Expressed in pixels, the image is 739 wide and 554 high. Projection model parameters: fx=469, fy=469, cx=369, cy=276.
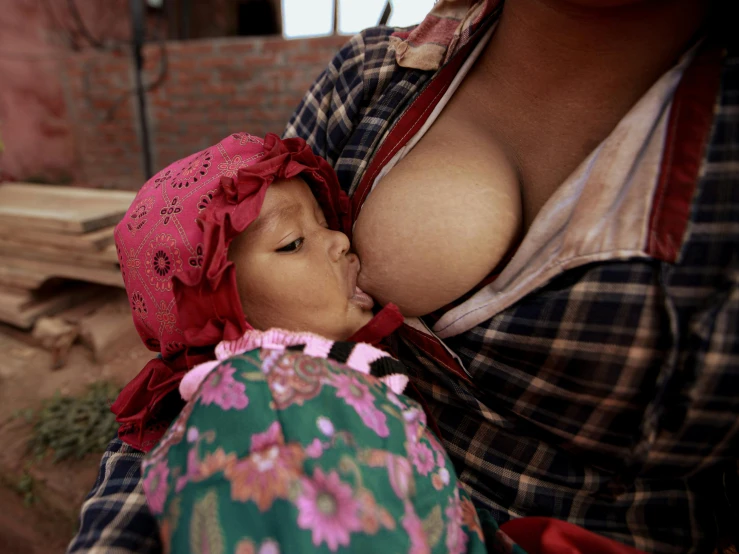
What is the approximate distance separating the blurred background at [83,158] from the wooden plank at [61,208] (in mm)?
10

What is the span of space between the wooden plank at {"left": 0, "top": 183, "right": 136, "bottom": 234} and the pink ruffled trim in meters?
1.85

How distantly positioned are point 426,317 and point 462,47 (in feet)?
1.92

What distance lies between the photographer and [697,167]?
2.21 feet

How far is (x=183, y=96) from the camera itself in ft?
13.8

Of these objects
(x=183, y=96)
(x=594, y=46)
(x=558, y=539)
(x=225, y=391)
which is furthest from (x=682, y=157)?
(x=183, y=96)

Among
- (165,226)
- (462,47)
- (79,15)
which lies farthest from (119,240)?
(79,15)

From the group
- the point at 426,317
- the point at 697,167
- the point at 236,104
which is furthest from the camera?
the point at 236,104

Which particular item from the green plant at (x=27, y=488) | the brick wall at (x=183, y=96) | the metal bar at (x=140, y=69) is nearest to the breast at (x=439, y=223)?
the green plant at (x=27, y=488)

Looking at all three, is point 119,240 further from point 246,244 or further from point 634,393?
point 634,393

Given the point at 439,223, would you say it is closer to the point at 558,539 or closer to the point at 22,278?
the point at 558,539

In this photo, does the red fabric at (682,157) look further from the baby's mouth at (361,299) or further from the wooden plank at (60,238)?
the wooden plank at (60,238)

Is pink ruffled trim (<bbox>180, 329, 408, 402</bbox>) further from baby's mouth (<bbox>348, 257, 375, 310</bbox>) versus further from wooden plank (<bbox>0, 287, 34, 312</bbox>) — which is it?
wooden plank (<bbox>0, 287, 34, 312</bbox>)

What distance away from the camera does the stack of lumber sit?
90.0 inches

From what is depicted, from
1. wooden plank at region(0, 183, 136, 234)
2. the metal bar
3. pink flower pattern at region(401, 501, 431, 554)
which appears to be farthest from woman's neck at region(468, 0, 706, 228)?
the metal bar
